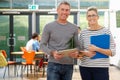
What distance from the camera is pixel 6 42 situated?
47.8ft

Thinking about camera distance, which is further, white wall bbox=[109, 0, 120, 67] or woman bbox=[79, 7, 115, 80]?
white wall bbox=[109, 0, 120, 67]

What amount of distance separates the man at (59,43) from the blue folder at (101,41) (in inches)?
10.7

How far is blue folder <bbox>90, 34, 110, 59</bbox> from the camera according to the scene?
3.13 metres

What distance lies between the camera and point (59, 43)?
10.9 ft

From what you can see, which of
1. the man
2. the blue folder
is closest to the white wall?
the man

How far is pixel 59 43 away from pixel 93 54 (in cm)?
43

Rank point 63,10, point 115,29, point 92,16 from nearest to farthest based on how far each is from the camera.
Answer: point 92,16
point 63,10
point 115,29

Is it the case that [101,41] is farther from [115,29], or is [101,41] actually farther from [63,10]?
[115,29]

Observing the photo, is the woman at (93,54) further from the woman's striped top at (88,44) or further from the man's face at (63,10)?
the man's face at (63,10)

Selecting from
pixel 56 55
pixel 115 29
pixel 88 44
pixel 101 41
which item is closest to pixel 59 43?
pixel 56 55

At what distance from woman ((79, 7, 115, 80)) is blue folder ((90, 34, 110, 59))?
3 centimetres

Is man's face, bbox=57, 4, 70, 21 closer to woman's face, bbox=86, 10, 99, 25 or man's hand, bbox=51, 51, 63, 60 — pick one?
woman's face, bbox=86, 10, 99, 25

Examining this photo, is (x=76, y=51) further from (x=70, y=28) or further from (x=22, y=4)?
(x=22, y=4)

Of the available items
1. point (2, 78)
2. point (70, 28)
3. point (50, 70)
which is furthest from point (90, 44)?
point (2, 78)
